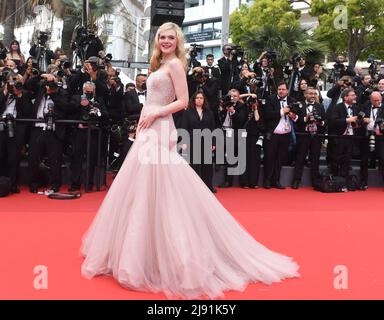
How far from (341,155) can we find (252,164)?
1584 millimetres

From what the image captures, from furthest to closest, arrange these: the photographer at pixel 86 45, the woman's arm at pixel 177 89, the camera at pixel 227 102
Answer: the photographer at pixel 86 45, the camera at pixel 227 102, the woman's arm at pixel 177 89

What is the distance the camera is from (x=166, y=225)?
291 centimetres

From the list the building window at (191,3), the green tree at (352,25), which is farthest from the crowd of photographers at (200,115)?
the building window at (191,3)

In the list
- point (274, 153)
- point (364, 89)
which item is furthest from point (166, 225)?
point (364, 89)

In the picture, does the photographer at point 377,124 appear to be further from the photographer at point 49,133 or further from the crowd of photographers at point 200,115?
the photographer at point 49,133

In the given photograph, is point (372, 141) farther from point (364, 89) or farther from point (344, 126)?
point (364, 89)

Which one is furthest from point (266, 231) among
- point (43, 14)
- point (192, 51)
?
point (43, 14)

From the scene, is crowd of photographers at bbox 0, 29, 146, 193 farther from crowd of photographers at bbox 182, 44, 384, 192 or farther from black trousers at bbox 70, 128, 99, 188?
crowd of photographers at bbox 182, 44, 384, 192

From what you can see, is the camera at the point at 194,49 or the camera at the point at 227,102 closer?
the camera at the point at 227,102

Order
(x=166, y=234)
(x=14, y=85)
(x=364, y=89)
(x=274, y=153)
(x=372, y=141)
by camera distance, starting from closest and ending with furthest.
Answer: (x=166, y=234), (x=14, y=85), (x=274, y=153), (x=372, y=141), (x=364, y=89)

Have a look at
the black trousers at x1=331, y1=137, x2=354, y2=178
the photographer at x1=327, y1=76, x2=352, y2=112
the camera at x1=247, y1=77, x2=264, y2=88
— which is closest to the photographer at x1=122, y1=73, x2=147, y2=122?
the camera at x1=247, y1=77, x2=264, y2=88

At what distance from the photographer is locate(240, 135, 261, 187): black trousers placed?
7.42 metres

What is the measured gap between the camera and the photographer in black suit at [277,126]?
744cm
